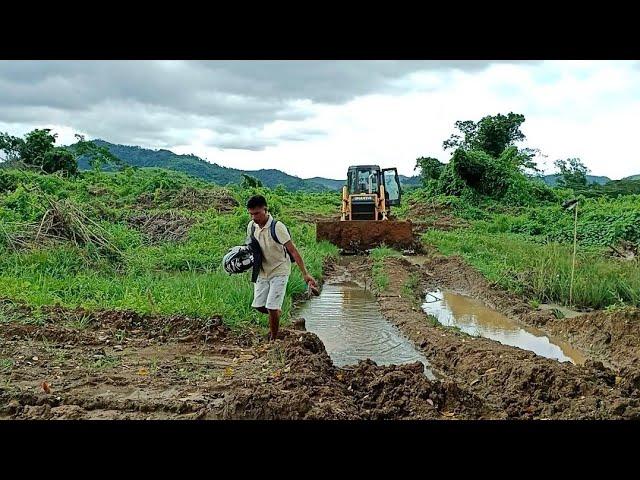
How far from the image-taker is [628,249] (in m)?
16.5

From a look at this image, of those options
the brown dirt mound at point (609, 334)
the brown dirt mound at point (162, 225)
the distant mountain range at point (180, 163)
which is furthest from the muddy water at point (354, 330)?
the distant mountain range at point (180, 163)

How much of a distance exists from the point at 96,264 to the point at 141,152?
6661cm

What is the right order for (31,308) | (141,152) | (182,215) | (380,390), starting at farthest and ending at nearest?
(141,152) → (182,215) → (31,308) → (380,390)

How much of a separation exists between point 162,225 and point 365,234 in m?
5.87

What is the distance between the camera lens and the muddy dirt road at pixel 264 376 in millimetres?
4863

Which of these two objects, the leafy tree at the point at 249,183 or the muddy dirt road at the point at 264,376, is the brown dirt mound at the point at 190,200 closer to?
the leafy tree at the point at 249,183

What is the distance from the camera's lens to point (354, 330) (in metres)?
8.80

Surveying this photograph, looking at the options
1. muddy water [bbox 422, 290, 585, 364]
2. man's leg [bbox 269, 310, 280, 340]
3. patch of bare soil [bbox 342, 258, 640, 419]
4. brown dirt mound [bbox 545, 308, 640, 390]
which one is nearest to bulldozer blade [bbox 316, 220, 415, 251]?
muddy water [bbox 422, 290, 585, 364]

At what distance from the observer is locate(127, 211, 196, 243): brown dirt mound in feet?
53.5

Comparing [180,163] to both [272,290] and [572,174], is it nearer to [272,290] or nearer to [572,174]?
[572,174]
